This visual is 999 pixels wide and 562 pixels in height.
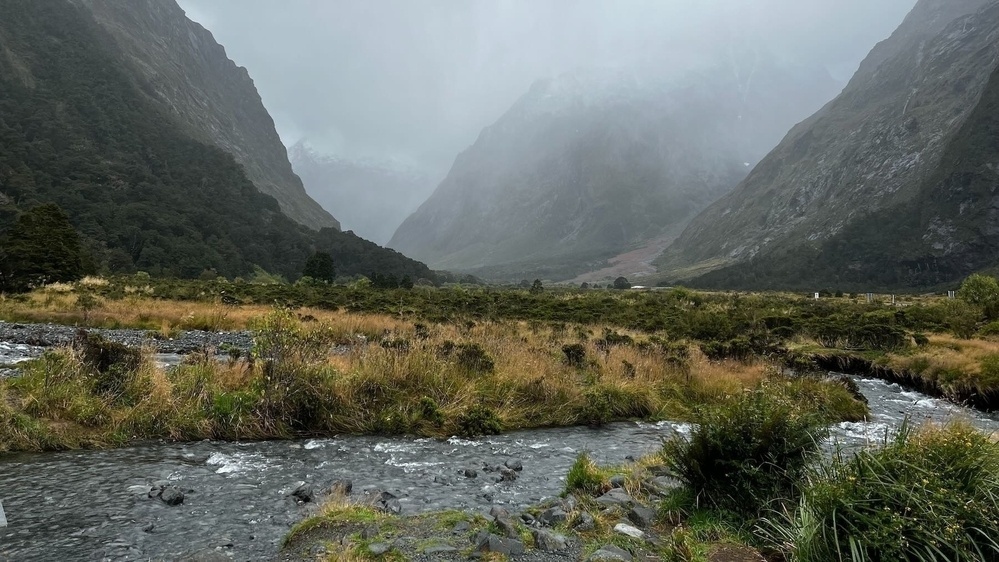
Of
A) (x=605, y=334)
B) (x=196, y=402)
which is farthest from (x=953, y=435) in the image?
(x=605, y=334)

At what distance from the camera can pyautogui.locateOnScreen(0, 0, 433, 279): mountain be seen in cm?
7775

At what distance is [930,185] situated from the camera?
13325 cm

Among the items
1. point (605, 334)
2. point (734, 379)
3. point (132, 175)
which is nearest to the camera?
point (734, 379)

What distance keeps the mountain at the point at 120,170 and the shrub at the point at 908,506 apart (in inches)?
3038

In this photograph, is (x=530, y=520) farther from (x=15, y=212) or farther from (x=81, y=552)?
(x=15, y=212)

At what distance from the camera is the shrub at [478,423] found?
1114 cm

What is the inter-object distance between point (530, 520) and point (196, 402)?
764 cm

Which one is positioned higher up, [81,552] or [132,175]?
[132,175]

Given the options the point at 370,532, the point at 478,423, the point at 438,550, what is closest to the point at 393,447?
the point at 478,423

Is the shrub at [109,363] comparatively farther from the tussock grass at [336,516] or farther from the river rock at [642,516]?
the river rock at [642,516]

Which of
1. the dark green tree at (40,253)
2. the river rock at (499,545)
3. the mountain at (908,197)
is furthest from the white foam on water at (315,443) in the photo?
the mountain at (908,197)

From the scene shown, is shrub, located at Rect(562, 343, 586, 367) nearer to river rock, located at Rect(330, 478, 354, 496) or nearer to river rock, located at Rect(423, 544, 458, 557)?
river rock, located at Rect(330, 478, 354, 496)

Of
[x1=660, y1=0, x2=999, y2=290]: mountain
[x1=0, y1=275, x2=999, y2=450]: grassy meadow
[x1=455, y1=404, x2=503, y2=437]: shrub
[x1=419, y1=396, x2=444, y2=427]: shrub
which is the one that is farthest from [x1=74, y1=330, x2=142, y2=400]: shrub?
[x1=660, y1=0, x2=999, y2=290]: mountain

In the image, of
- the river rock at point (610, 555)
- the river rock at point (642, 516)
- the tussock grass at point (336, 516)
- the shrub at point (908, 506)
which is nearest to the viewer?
the shrub at point (908, 506)
